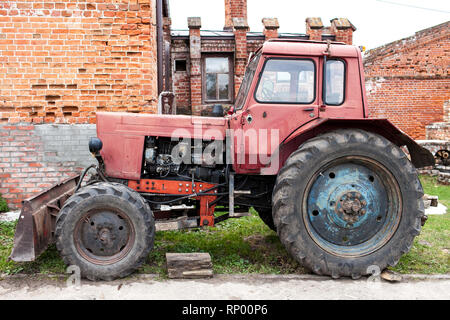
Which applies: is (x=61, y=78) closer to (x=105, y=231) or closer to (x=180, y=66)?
(x=105, y=231)

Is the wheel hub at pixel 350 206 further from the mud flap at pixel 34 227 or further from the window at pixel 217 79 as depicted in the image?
the window at pixel 217 79

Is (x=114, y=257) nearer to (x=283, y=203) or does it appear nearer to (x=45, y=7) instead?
(x=283, y=203)

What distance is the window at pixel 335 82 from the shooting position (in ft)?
14.2

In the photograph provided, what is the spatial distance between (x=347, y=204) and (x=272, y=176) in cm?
87

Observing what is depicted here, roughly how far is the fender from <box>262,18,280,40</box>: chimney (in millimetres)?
12534

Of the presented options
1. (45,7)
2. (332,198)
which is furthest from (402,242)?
(45,7)

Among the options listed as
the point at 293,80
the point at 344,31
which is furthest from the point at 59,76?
the point at 344,31

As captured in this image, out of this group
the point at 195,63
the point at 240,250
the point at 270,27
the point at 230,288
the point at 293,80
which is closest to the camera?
the point at 230,288

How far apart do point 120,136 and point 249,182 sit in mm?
1519

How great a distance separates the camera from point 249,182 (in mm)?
4684

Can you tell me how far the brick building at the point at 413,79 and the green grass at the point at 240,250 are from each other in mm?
11445

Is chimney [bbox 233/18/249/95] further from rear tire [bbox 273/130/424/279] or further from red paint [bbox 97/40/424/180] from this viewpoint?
rear tire [bbox 273/130/424/279]

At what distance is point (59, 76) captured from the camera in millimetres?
6266

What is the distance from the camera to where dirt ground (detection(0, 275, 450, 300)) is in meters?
3.61
